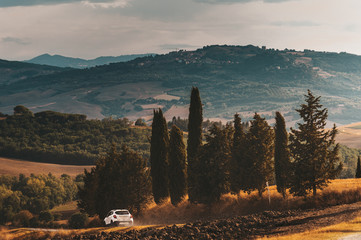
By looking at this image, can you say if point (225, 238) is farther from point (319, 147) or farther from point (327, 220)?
point (319, 147)

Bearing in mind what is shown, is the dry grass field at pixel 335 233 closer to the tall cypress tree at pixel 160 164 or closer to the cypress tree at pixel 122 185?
the tall cypress tree at pixel 160 164

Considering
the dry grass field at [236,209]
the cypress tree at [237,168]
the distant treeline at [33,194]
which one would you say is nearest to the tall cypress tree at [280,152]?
the dry grass field at [236,209]

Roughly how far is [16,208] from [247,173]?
11890 cm

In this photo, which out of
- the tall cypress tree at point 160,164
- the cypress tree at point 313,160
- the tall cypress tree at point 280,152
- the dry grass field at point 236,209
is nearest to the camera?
the dry grass field at point 236,209

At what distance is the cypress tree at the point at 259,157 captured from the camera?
45.9 metres

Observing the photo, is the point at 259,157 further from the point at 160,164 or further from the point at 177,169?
the point at 160,164

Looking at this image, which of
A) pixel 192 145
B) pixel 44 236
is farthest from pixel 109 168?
pixel 44 236

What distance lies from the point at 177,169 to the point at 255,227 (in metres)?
Answer: 22.4

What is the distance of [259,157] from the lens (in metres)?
46.0

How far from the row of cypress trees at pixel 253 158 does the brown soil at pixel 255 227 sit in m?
7.99

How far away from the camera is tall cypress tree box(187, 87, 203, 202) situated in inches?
1946

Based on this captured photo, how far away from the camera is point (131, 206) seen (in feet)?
180

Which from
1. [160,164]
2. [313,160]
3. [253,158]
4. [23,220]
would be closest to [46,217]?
[23,220]

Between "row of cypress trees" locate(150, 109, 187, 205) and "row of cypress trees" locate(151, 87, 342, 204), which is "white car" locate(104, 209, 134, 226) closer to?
"row of cypress trees" locate(151, 87, 342, 204)
